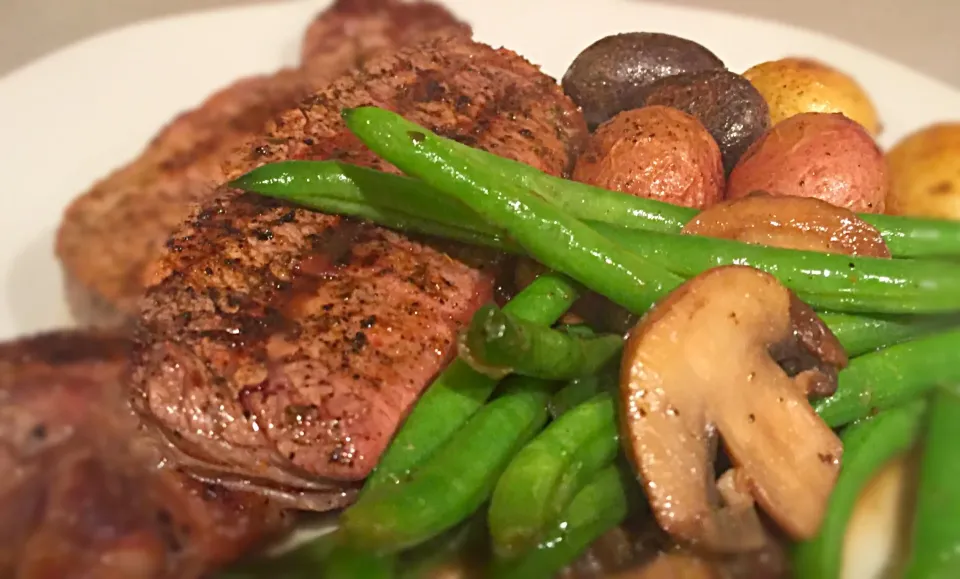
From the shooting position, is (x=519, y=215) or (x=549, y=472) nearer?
(x=549, y=472)

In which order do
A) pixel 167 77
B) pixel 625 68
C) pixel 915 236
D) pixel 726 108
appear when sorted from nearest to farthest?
pixel 915 236, pixel 726 108, pixel 625 68, pixel 167 77

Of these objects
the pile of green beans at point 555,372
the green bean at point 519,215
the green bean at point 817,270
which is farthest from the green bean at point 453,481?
the green bean at point 817,270

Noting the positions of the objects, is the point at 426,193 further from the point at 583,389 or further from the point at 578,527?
the point at 578,527

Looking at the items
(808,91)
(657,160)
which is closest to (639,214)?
(657,160)

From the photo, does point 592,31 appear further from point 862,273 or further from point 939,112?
point 862,273

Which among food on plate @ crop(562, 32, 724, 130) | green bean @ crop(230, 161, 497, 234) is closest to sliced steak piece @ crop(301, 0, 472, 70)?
food on plate @ crop(562, 32, 724, 130)

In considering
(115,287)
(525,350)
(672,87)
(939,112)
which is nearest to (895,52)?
(939,112)

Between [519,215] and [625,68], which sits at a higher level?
[625,68]
